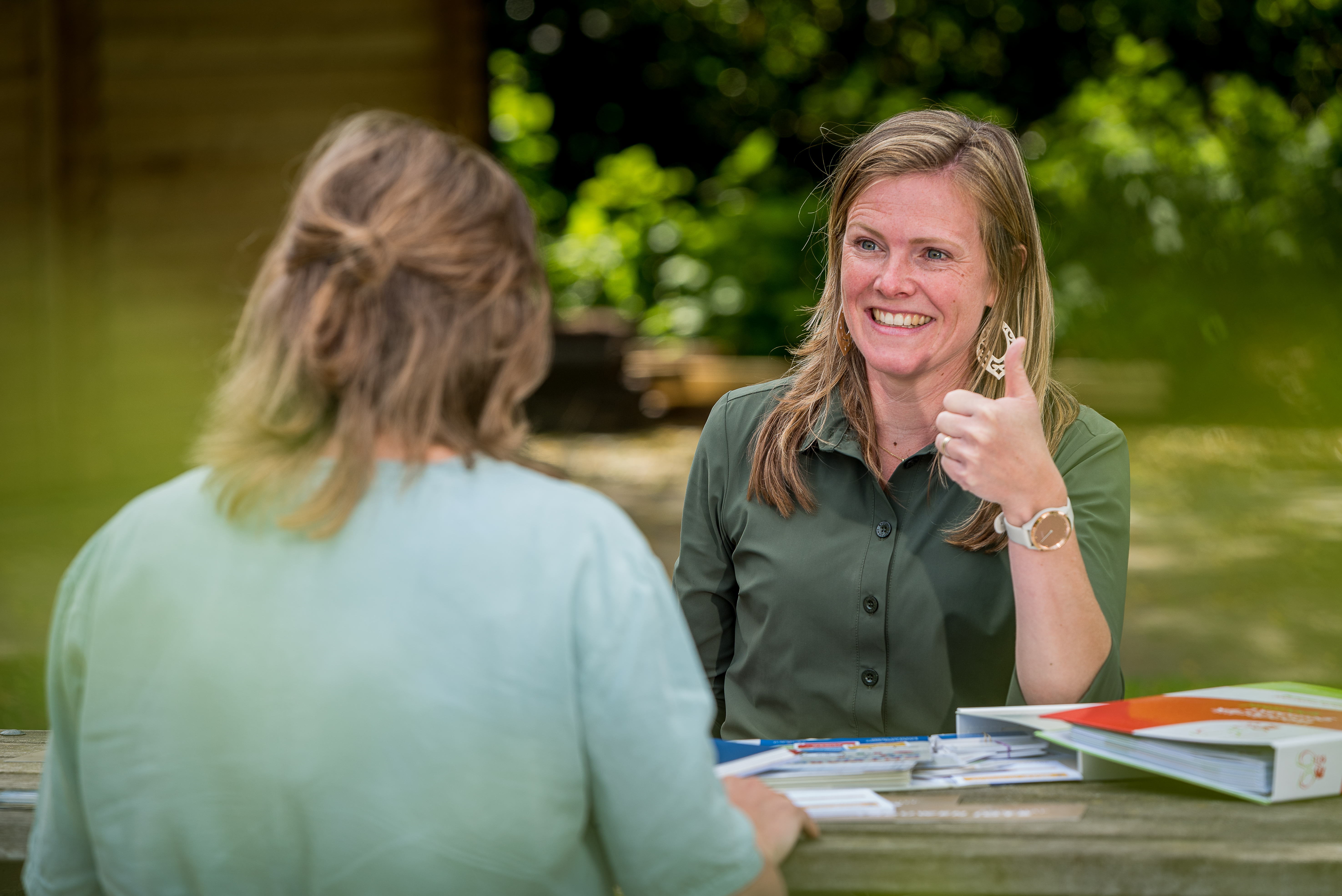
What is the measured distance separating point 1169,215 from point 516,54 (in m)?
8.83

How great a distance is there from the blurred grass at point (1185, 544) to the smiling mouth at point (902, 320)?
1024 mm

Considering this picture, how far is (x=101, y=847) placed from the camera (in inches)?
49.3

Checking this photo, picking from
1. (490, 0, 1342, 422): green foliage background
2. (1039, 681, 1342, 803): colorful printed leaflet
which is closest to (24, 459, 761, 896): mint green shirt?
(1039, 681, 1342, 803): colorful printed leaflet

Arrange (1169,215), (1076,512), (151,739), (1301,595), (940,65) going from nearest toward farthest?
(151,739), (1076,512), (1301,595), (1169,215), (940,65)

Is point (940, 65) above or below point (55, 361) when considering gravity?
above

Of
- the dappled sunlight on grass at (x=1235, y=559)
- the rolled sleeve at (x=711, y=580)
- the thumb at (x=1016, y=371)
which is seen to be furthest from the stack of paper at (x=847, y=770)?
the dappled sunlight on grass at (x=1235, y=559)

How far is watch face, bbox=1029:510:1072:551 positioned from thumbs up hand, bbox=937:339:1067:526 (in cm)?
2

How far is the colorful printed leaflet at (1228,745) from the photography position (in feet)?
4.89

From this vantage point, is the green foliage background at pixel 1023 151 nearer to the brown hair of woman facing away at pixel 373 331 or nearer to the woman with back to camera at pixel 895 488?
the woman with back to camera at pixel 895 488

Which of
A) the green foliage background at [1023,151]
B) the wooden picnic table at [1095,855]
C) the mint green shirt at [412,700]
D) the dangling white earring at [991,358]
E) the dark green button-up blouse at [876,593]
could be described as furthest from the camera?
the green foliage background at [1023,151]

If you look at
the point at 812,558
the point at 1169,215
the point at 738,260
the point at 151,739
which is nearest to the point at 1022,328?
the point at 812,558

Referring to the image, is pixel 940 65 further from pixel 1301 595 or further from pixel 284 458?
pixel 284 458

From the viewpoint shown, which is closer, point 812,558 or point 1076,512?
point 1076,512

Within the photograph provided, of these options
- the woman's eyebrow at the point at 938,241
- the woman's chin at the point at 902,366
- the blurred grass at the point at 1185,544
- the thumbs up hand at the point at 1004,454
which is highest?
the woman's eyebrow at the point at 938,241
